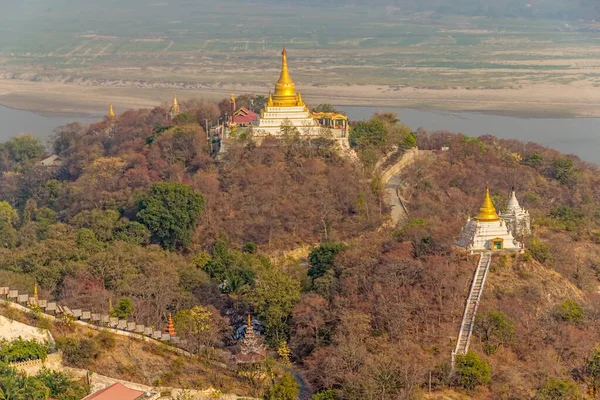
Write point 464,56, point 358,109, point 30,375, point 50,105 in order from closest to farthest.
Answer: point 30,375, point 358,109, point 50,105, point 464,56

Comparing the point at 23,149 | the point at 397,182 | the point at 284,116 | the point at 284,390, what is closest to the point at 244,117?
the point at 284,116

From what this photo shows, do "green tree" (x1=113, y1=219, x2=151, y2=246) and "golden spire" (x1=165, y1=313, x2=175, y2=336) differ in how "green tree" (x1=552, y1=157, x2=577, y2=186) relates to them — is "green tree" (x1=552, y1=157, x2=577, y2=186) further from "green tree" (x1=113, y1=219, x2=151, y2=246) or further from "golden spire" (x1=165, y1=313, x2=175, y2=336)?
"golden spire" (x1=165, y1=313, x2=175, y2=336)

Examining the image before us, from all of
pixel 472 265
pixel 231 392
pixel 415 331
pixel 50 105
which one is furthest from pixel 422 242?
pixel 50 105

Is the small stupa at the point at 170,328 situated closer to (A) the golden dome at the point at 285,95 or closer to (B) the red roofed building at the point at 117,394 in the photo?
(B) the red roofed building at the point at 117,394

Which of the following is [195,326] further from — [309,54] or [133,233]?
[309,54]

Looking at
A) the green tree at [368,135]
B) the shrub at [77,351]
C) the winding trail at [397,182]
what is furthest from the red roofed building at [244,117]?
the shrub at [77,351]

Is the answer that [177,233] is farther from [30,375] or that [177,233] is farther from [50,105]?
[50,105]
